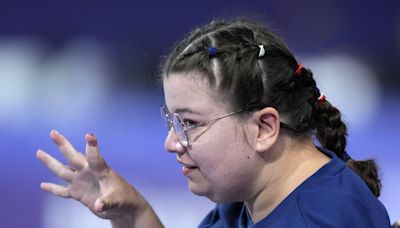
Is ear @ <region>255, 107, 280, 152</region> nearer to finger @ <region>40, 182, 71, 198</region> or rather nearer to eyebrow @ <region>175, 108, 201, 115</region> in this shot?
eyebrow @ <region>175, 108, 201, 115</region>

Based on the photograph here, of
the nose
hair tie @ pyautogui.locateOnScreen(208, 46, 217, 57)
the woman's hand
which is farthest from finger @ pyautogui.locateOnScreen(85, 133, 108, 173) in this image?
hair tie @ pyautogui.locateOnScreen(208, 46, 217, 57)

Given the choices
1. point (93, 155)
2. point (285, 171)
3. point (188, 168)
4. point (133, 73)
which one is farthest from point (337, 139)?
point (133, 73)

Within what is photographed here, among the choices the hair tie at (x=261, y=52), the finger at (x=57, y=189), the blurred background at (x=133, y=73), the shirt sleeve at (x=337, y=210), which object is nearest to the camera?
the shirt sleeve at (x=337, y=210)

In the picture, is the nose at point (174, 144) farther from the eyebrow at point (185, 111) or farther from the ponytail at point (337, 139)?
the ponytail at point (337, 139)

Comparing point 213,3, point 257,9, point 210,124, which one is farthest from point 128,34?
point 210,124

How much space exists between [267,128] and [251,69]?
9cm

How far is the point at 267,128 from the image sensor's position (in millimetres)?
876

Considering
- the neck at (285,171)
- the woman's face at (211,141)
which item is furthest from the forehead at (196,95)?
the neck at (285,171)

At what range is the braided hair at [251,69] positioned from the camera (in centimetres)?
86

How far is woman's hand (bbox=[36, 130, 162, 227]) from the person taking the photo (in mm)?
966

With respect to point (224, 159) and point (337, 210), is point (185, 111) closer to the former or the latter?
point (224, 159)

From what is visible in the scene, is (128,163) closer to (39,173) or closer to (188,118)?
(39,173)

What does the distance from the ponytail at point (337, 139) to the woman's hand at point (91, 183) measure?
0.35 meters

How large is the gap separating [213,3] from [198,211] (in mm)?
688
